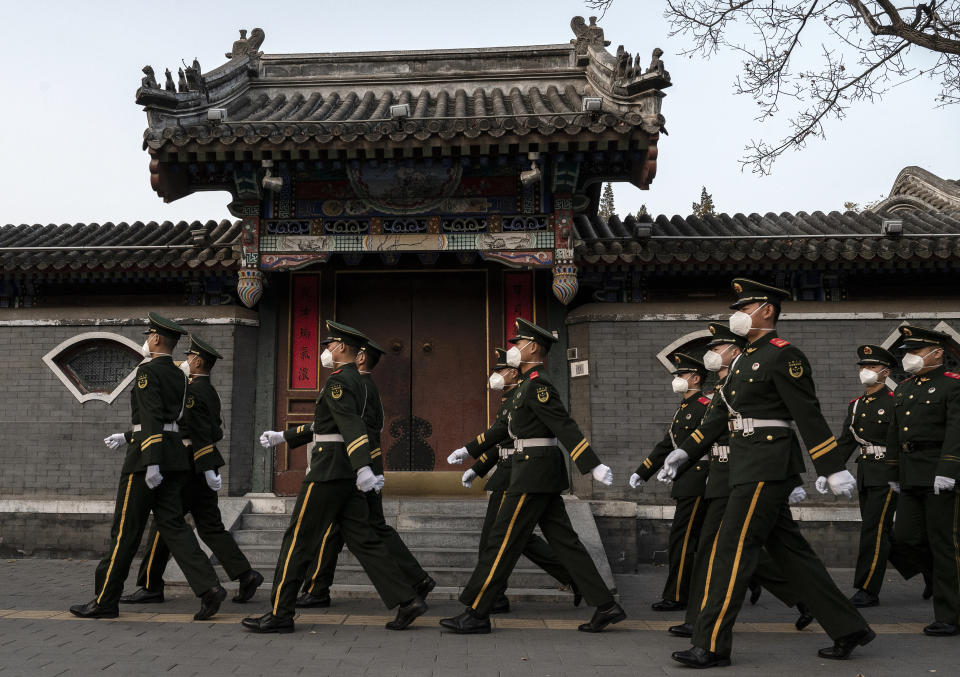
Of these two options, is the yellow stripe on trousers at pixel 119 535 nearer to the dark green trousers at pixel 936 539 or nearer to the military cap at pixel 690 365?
the military cap at pixel 690 365

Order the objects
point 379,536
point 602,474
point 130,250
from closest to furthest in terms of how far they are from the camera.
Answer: point 602,474
point 379,536
point 130,250

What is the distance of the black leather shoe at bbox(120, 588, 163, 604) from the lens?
237 inches

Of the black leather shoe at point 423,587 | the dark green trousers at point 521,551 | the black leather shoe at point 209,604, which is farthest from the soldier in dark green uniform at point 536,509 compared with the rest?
the black leather shoe at point 209,604

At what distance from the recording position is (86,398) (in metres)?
8.63

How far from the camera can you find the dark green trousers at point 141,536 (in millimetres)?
5383

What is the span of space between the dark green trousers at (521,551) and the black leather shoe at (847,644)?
1.27 meters

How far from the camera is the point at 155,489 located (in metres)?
5.71

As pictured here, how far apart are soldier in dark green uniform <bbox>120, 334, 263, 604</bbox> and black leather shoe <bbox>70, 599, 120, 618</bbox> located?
593mm

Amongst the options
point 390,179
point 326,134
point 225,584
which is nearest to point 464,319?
point 390,179

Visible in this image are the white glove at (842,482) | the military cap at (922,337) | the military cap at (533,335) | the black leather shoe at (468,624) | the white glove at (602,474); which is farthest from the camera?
the military cap at (922,337)

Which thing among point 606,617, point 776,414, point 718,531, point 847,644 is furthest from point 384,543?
point 847,644

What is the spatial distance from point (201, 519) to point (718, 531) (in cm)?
369

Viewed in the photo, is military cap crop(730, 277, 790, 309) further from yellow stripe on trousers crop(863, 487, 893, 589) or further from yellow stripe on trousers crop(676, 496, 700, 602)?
yellow stripe on trousers crop(863, 487, 893, 589)

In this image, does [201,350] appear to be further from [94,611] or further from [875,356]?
[875,356]
